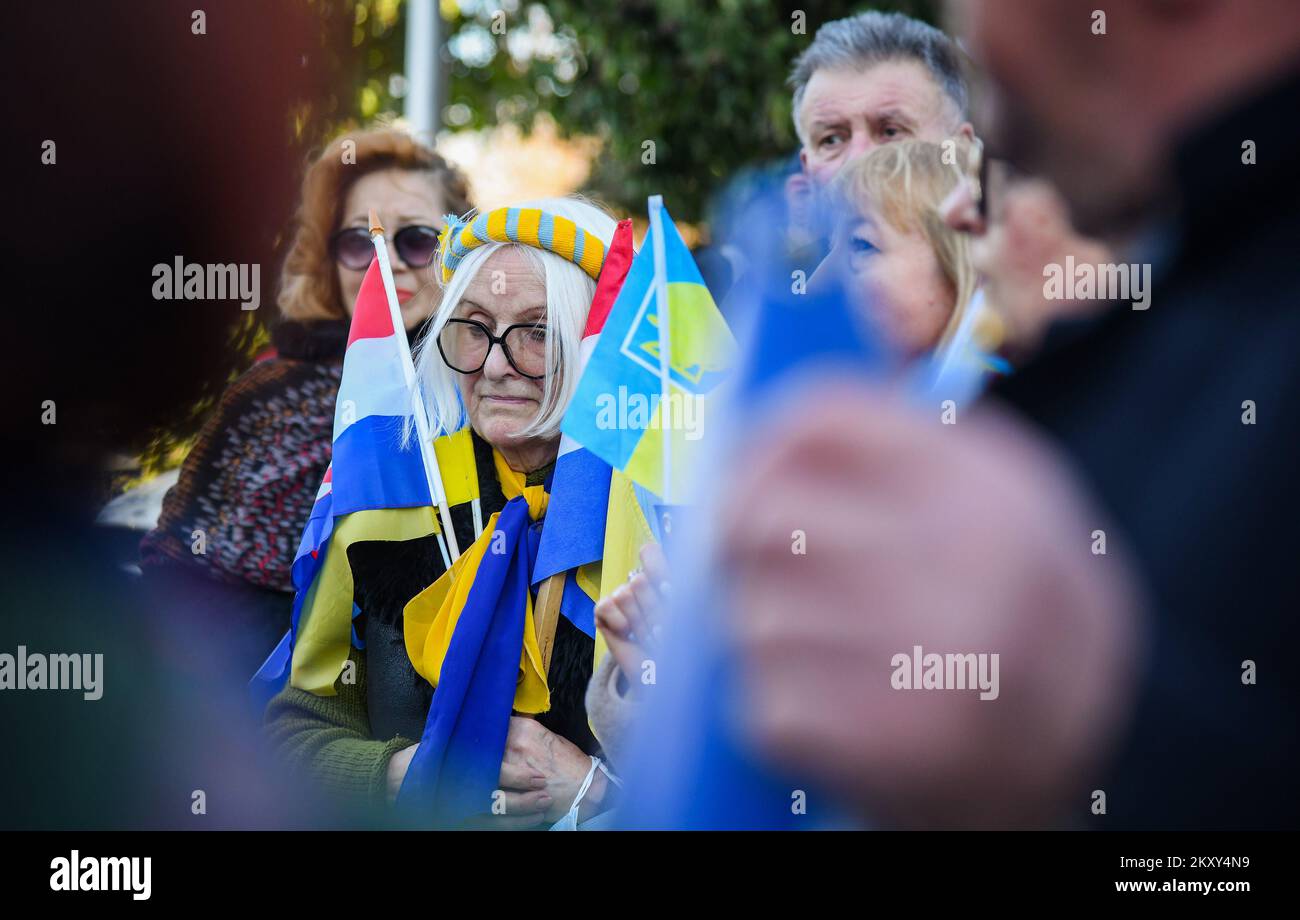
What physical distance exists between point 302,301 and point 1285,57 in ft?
6.47

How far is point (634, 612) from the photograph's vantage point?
196 cm

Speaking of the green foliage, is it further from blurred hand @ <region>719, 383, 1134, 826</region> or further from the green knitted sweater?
blurred hand @ <region>719, 383, 1134, 826</region>

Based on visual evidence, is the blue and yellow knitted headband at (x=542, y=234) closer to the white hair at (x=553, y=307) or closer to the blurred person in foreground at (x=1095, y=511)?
the white hair at (x=553, y=307)

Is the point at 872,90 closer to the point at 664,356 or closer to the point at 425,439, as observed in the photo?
the point at 664,356

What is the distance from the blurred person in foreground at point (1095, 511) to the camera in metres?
0.44

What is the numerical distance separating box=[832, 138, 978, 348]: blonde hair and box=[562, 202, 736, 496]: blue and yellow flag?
324 mm

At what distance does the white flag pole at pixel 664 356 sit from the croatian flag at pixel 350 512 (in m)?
0.44

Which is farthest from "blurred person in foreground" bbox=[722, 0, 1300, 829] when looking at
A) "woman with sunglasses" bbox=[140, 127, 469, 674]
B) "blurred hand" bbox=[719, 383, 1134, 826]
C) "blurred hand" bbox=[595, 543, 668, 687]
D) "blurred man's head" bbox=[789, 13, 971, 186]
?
"woman with sunglasses" bbox=[140, 127, 469, 674]

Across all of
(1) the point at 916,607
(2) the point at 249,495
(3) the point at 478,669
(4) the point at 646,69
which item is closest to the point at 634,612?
(3) the point at 478,669

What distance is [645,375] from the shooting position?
6.75 ft

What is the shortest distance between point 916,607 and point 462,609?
1.71 m
